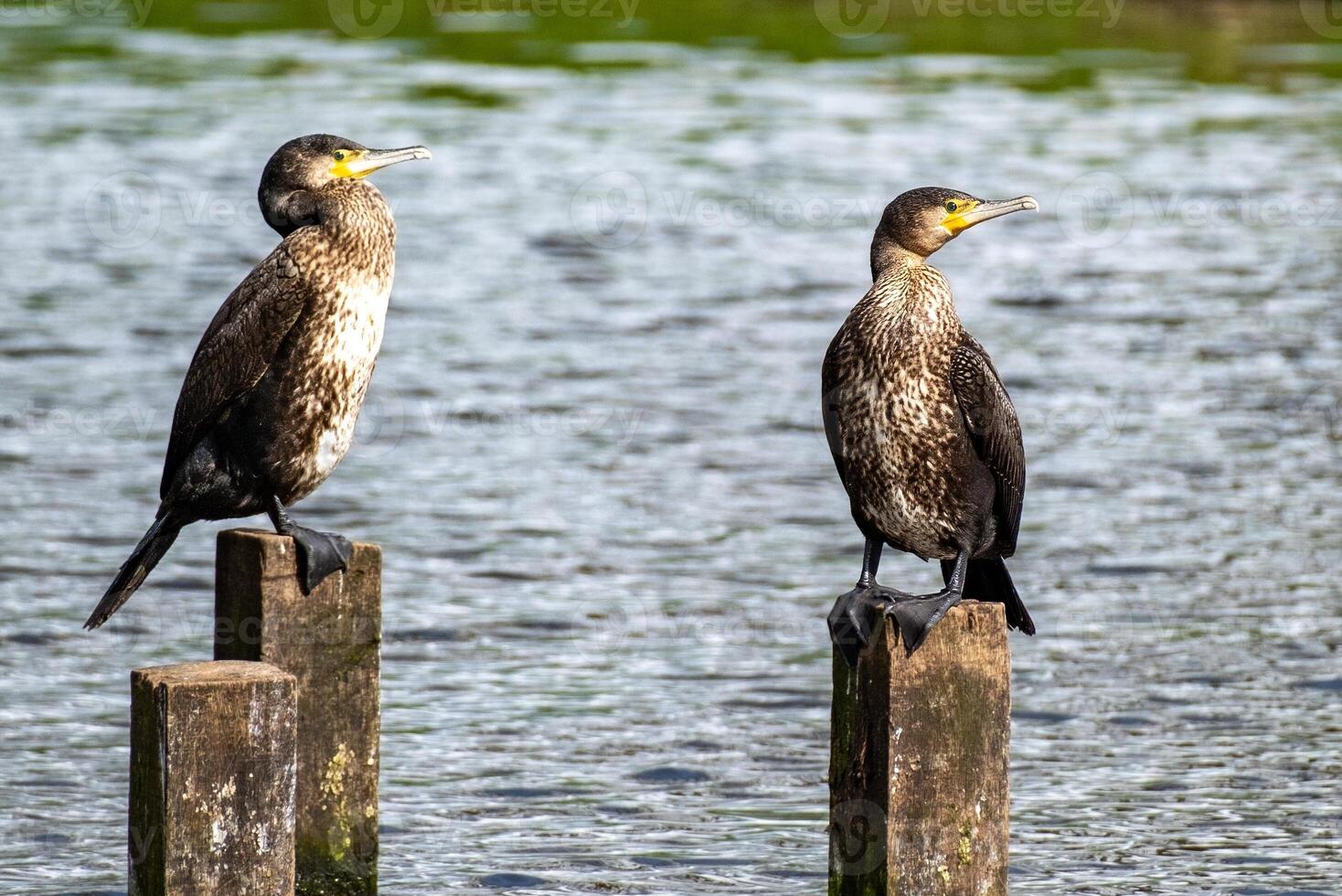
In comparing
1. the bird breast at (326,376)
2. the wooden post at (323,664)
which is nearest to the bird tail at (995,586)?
the wooden post at (323,664)

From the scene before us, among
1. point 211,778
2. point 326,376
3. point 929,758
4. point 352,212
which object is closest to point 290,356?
point 326,376

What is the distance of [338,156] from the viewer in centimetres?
641

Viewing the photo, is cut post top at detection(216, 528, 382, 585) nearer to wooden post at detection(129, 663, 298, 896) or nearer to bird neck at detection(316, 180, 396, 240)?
wooden post at detection(129, 663, 298, 896)

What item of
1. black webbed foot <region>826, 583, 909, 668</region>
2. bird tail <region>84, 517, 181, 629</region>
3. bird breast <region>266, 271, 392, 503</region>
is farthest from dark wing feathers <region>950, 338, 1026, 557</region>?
bird tail <region>84, 517, 181, 629</region>

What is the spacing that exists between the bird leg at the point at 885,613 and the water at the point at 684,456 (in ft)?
5.43

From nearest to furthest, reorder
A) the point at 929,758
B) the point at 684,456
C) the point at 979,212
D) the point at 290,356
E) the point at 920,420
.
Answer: the point at 929,758 → the point at 920,420 → the point at 979,212 → the point at 290,356 → the point at 684,456

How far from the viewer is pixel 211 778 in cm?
505

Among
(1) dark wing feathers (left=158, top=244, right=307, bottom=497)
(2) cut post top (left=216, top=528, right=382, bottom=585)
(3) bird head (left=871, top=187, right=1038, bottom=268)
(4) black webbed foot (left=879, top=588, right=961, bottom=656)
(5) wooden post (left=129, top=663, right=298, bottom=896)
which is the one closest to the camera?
(5) wooden post (left=129, top=663, right=298, bottom=896)

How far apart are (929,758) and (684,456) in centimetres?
705

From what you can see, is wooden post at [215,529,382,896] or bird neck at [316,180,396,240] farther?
bird neck at [316,180,396,240]

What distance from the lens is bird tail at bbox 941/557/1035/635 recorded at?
594 cm

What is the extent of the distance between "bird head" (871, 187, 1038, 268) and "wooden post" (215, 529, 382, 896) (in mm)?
1570

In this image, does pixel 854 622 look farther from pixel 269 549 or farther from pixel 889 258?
pixel 269 549

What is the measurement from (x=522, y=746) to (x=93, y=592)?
2.59 m
